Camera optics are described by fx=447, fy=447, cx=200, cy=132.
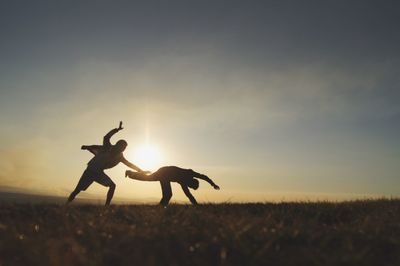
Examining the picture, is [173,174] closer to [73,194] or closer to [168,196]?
[168,196]

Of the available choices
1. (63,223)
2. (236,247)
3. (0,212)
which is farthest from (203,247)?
(0,212)

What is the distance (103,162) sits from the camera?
1522 centimetres

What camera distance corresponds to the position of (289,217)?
9.98 m

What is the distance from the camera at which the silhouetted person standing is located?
15.2 meters

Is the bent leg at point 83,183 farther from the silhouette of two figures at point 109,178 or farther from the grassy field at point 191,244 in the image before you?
the grassy field at point 191,244

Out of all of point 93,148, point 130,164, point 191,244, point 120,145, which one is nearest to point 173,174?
point 130,164

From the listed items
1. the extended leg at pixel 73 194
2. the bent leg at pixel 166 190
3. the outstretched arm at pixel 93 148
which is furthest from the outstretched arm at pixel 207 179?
the extended leg at pixel 73 194

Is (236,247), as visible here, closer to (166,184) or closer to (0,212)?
(0,212)

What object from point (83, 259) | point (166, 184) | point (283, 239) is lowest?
point (83, 259)

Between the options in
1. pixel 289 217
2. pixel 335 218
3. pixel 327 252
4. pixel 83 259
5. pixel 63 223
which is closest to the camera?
pixel 83 259

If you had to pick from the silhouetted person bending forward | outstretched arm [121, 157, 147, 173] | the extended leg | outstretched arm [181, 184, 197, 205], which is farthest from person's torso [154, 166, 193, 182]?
the extended leg

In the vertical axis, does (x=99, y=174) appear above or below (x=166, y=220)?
above

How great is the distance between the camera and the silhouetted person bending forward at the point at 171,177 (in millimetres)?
14859

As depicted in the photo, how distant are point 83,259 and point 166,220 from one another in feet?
11.3
